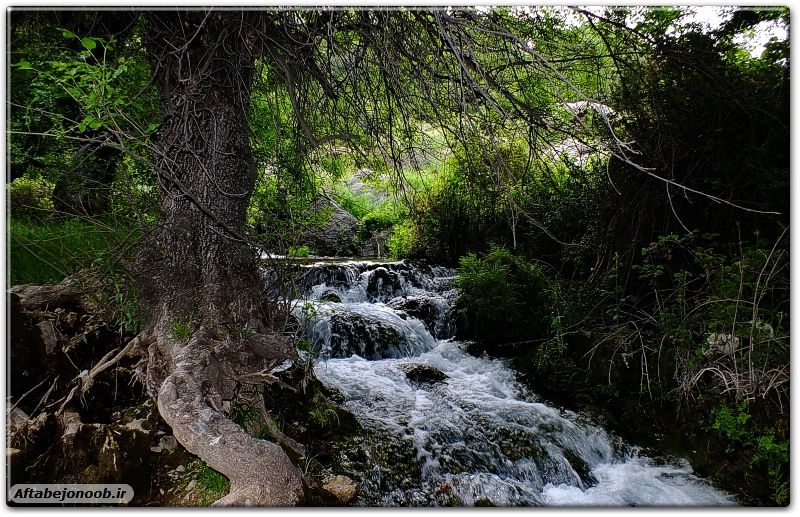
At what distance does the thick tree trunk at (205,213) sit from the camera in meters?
2.05

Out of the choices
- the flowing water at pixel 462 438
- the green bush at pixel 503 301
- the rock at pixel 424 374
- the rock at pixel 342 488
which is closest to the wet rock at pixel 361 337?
the flowing water at pixel 462 438

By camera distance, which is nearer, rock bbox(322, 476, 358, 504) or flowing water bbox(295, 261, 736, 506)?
rock bbox(322, 476, 358, 504)

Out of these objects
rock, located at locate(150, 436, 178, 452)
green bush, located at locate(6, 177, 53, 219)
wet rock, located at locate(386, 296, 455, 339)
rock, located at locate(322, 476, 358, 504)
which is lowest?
rock, located at locate(322, 476, 358, 504)

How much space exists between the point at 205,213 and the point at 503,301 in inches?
141

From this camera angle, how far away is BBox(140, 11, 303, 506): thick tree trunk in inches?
80.6

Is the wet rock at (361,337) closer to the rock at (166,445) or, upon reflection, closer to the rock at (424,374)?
the rock at (424,374)

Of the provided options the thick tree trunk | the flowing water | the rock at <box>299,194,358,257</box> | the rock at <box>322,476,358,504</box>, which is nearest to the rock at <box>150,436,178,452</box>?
the thick tree trunk

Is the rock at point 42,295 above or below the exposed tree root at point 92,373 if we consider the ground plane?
above

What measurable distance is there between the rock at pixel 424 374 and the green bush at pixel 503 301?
111cm

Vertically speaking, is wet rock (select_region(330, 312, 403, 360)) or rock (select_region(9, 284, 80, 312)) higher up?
rock (select_region(9, 284, 80, 312))

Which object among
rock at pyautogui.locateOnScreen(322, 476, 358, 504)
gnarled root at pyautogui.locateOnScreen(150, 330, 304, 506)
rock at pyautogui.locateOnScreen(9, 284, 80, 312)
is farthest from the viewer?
rock at pyautogui.locateOnScreen(9, 284, 80, 312)

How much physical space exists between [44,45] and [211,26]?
0.94 metres

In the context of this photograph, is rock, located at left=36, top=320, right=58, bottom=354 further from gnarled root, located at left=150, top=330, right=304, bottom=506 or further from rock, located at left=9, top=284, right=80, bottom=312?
gnarled root, located at left=150, top=330, right=304, bottom=506

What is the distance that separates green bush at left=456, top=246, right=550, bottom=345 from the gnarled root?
359cm
